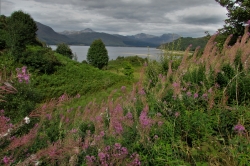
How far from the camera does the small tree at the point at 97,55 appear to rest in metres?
29.4

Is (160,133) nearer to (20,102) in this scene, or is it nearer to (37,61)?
(20,102)

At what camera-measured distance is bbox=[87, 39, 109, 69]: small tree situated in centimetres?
2944

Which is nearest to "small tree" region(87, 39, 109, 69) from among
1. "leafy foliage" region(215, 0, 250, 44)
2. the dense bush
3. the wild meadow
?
the dense bush

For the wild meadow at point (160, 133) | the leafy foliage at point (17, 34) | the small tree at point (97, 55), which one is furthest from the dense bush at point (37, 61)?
the small tree at point (97, 55)

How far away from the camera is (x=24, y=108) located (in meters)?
5.13

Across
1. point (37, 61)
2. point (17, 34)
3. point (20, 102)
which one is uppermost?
point (17, 34)

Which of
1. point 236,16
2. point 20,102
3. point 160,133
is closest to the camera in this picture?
point 160,133

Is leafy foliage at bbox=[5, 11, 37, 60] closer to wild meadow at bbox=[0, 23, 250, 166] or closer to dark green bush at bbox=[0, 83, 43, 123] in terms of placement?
dark green bush at bbox=[0, 83, 43, 123]

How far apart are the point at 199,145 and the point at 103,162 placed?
1.11m

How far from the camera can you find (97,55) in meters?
29.3

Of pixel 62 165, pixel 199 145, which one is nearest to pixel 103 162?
pixel 62 165

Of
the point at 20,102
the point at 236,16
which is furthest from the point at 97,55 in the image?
the point at 20,102

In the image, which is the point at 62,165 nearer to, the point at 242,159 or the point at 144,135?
the point at 144,135

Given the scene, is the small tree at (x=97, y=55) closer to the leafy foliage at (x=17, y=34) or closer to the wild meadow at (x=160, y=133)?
the leafy foliage at (x=17, y=34)
